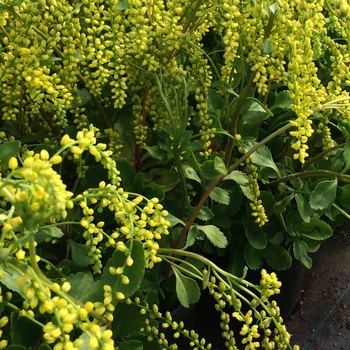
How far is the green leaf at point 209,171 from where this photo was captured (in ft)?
3.04

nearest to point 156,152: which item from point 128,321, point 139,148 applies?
point 139,148

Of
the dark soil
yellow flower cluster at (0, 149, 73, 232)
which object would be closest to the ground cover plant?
yellow flower cluster at (0, 149, 73, 232)

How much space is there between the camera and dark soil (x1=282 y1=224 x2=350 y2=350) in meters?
1.36

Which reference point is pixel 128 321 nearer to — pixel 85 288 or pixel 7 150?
pixel 85 288

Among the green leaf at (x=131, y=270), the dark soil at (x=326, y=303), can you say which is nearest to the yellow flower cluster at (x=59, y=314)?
the green leaf at (x=131, y=270)

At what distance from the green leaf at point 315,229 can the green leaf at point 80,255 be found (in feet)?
1.66

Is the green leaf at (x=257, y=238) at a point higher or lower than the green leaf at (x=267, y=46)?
lower

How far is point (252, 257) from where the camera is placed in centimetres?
104

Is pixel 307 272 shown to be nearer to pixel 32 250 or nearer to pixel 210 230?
pixel 210 230

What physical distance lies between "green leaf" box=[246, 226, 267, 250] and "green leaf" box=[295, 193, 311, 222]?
10 centimetres

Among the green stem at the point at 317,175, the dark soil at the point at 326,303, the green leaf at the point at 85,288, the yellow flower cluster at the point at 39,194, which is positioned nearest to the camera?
the yellow flower cluster at the point at 39,194

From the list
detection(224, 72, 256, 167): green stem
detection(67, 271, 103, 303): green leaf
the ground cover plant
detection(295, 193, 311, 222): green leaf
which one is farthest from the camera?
detection(295, 193, 311, 222): green leaf

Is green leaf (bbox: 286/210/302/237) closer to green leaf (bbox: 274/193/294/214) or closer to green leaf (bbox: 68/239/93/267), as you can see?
green leaf (bbox: 274/193/294/214)

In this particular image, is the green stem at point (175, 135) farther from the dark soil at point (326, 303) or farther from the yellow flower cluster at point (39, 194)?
the dark soil at point (326, 303)
